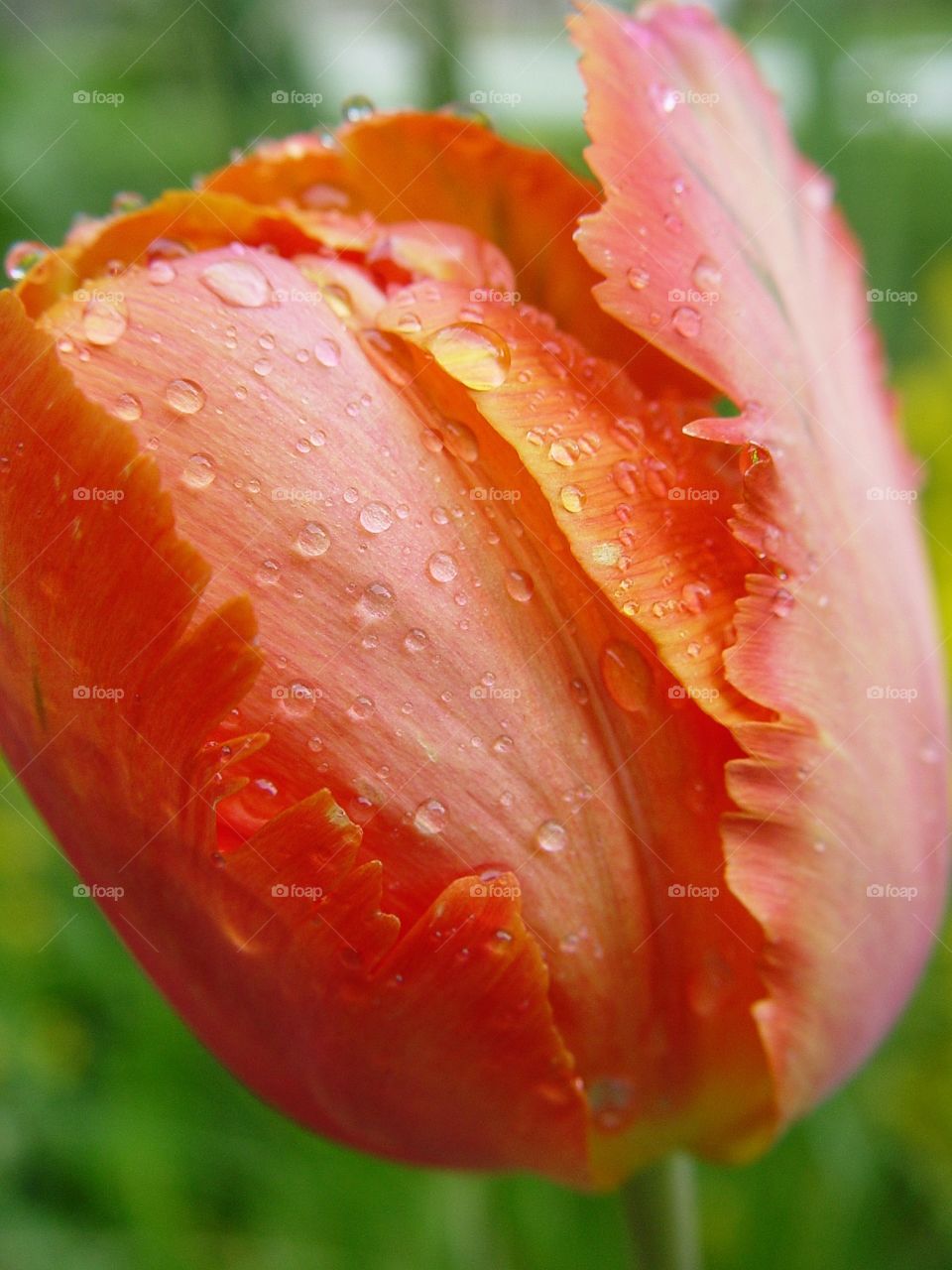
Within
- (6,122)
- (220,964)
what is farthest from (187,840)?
(6,122)

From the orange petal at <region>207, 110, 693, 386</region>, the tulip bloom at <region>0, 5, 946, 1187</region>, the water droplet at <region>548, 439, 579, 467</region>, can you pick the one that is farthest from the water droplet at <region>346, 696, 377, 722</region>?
the orange petal at <region>207, 110, 693, 386</region>

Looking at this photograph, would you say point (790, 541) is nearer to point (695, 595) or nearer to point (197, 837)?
point (695, 595)

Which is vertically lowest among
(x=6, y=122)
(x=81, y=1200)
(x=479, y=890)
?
→ (x=81, y=1200)

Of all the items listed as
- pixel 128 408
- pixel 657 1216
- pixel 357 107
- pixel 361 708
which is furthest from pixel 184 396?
pixel 657 1216

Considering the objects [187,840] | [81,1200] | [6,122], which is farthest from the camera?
[6,122]

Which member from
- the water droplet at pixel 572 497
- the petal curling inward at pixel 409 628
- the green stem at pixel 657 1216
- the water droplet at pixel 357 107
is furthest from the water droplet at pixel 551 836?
the water droplet at pixel 357 107

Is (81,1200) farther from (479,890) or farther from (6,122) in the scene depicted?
(6,122)

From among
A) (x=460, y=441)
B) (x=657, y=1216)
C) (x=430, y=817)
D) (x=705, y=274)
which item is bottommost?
(x=657, y=1216)
